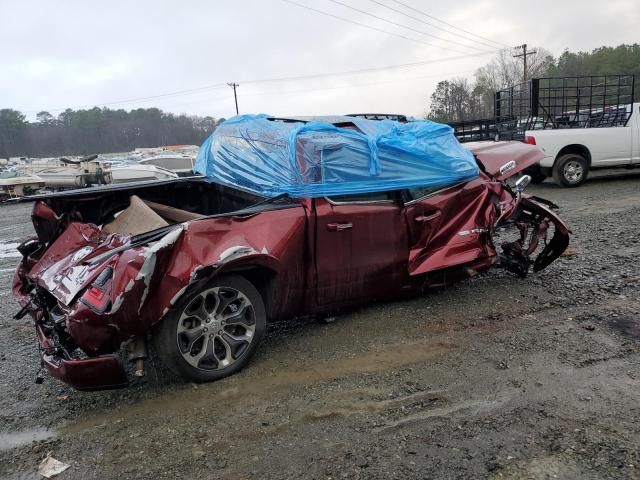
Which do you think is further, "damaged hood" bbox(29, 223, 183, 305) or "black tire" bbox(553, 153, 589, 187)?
A: "black tire" bbox(553, 153, 589, 187)

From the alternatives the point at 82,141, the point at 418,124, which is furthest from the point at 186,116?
the point at 418,124

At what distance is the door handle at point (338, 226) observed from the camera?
382 cm

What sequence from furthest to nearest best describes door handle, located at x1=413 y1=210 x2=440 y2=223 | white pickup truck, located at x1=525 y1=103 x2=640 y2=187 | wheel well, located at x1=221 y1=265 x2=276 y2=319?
white pickup truck, located at x1=525 y1=103 x2=640 y2=187 → door handle, located at x1=413 y1=210 x2=440 y2=223 → wheel well, located at x1=221 y1=265 x2=276 y2=319

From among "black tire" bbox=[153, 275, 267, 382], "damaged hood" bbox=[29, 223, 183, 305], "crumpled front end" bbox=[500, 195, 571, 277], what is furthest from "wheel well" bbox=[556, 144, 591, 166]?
"damaged hood" bbox=[29, 223, 183, 305]

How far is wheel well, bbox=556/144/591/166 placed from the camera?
11.8 m

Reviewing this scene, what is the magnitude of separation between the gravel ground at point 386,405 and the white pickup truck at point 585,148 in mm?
7768

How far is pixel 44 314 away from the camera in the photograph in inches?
137

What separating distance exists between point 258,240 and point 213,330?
673 millimetres

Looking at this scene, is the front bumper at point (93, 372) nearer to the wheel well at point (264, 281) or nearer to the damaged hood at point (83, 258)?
the damaged hood at point (83, 258)

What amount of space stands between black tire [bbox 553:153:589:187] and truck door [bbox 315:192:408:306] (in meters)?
9.15

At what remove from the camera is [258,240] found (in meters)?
3.46

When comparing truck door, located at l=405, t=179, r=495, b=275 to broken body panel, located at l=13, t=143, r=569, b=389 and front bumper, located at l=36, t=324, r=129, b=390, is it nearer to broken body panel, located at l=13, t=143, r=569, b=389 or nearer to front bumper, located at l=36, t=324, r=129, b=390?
broken body panel, located at l=13, t=143, r=569, b=389

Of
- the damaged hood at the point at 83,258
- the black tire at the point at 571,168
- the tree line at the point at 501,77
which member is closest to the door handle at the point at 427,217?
the damaged hood at the point at 83,258

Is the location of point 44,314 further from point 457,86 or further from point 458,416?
point 457,86
